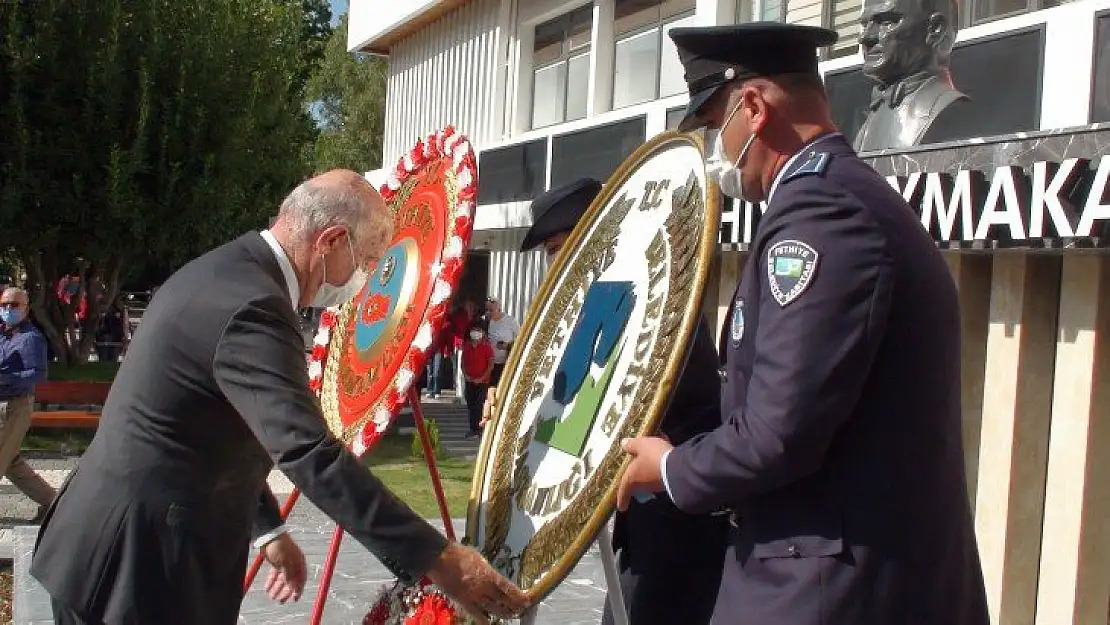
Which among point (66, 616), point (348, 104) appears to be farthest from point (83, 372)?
point (348, 104)

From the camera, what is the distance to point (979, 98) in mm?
6664

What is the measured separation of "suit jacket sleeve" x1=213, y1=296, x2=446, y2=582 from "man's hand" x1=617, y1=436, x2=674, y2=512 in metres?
0.46

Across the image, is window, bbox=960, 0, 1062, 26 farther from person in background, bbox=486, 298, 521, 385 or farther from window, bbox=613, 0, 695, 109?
person in background, bbox=486, 298, 521, 385

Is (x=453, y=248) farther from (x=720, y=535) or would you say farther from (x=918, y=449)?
(x=918, y=449)

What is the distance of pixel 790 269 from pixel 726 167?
0.39m

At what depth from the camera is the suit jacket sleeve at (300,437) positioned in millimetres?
2381

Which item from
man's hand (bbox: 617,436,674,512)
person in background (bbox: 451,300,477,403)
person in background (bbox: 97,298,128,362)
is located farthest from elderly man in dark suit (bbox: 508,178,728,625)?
person in background (bbox: 97,298,128,362)

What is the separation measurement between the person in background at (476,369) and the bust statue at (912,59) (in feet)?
28.4

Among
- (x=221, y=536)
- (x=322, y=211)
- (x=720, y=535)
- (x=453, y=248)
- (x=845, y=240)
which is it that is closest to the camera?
(x=845, y=240)

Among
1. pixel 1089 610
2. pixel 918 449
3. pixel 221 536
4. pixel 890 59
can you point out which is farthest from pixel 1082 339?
pixel 221 536

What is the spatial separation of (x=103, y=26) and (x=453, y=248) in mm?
12961

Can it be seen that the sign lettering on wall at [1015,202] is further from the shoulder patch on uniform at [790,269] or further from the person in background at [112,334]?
the person in background at [112,334]

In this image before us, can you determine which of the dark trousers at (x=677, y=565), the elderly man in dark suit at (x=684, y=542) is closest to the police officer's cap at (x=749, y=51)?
the elderly man in dark suit at (x=684, y=542)

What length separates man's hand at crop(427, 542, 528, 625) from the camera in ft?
8.29
